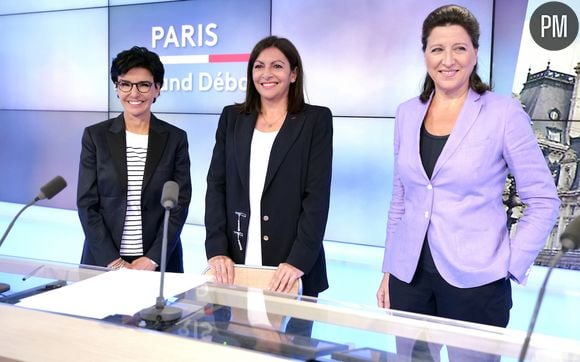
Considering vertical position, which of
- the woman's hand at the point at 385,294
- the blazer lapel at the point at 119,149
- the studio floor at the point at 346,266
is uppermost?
the blazer lapel at the point at 119,149

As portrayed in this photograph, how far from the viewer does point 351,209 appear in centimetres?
448

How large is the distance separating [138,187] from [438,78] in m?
1.27

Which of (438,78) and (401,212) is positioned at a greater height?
(438,78)

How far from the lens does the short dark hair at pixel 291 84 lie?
2385 mm

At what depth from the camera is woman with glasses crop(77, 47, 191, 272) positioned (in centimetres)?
243

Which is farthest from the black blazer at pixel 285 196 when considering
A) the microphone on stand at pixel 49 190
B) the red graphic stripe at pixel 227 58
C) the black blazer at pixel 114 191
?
the red graphic stripe at pixel 227 58

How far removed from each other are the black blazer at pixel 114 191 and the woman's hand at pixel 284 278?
1.89 ft

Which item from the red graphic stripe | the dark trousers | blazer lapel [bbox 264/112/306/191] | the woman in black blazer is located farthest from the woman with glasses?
the red graphic stripe

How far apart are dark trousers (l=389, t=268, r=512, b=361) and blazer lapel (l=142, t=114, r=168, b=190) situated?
1094 millimetres

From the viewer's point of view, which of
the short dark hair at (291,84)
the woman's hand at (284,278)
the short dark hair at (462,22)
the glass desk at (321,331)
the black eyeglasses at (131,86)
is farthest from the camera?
the black eyeglasses at (131,86)

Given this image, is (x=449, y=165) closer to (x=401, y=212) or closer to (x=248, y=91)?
(x=401, y=212)

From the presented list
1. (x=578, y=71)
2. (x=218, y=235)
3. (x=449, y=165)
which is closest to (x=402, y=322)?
(x=449, y=165)

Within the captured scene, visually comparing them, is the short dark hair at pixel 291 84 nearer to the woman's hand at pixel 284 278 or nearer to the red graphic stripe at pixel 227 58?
the woman's hand at pixel 284 278

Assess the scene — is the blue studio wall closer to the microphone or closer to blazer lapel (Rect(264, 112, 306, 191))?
blazer lapel (Rect(264, 112, 306, 191))
